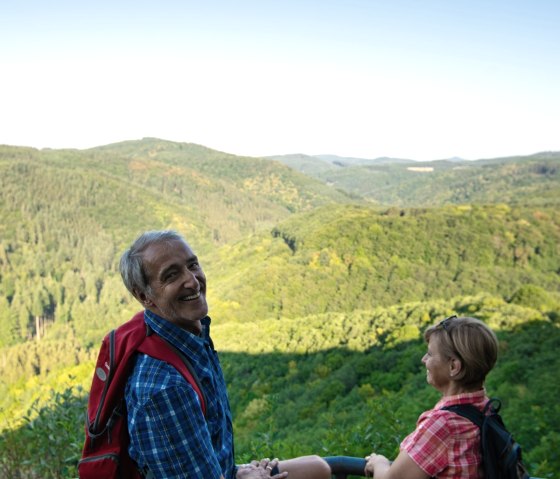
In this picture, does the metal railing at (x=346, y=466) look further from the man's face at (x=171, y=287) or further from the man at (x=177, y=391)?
the man's face at (x=171, y=287)

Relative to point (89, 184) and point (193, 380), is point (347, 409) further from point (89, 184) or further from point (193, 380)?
point (89, 184)

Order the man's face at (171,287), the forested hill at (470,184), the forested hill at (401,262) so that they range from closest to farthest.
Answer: the man's face at (171,287) → the forested hill at (401,262) → the forested hill at (470,184)

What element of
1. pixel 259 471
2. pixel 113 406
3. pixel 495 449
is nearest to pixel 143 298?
pixel 113 406

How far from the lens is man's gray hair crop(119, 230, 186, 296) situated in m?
1.71

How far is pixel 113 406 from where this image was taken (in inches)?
57.4

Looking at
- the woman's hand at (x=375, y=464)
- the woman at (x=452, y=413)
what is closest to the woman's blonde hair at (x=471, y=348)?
the woman at (x=452, y=413)

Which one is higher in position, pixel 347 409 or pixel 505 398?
pixel 505 398

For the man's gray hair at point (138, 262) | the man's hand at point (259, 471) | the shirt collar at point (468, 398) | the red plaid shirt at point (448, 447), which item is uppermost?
the man's gray hair at point (138, 262)

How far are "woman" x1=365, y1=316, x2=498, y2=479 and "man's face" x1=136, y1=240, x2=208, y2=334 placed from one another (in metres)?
0.74

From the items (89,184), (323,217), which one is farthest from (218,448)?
(89,184)

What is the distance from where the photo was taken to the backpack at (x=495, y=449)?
1.48 m

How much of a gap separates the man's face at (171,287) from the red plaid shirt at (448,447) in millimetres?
767

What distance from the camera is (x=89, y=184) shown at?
316ft

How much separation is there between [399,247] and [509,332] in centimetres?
2184
